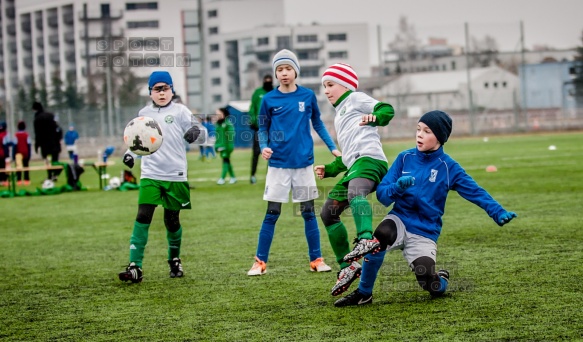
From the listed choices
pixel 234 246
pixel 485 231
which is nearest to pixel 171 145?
pixel 234 246

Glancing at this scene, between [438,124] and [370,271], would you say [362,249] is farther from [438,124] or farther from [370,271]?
[438,124]

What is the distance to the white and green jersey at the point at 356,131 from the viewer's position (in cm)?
710

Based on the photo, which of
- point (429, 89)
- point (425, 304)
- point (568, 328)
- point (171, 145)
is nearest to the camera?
point (568, 328)

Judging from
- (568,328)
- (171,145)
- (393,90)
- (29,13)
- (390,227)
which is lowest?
(568,328)

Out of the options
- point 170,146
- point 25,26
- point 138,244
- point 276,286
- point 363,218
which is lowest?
point 276,286

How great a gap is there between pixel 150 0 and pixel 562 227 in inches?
3003

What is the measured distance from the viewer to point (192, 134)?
805cm

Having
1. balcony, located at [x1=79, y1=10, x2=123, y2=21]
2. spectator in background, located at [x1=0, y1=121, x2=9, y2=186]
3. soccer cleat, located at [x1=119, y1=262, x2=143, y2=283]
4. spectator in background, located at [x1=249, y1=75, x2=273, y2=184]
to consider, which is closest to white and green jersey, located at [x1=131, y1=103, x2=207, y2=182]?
soccer cleat, located at [x1=119, y1=262, x2=143, y2=283]

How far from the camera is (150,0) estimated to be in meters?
82.6

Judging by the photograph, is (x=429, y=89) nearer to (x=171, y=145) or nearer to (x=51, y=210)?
(x=51, y=210)

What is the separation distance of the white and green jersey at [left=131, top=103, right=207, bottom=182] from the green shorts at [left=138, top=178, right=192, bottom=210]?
0.05 m

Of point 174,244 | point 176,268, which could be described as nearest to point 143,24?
point 174,244

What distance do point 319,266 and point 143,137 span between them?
2.00m

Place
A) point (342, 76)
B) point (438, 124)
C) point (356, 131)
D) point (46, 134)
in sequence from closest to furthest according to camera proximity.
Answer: point (438, 124), point (356, 131), point (342, 76), point (46, 134)
